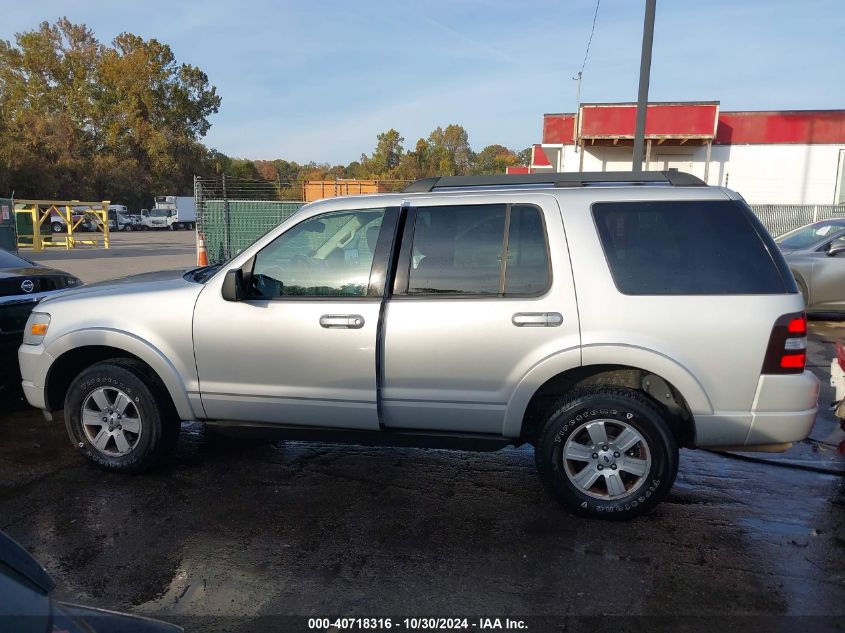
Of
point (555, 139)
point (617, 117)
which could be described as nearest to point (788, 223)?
point (617, 117)

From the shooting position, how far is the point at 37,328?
4527 millimetres

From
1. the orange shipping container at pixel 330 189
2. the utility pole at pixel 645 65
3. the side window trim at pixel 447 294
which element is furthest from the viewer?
the orange shipping container at pixel 330 189

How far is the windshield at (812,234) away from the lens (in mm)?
10328

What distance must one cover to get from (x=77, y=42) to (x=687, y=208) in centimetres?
6686

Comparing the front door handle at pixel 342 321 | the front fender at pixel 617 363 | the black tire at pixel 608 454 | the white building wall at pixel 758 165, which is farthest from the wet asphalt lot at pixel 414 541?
the white building wall at pixel 758 165

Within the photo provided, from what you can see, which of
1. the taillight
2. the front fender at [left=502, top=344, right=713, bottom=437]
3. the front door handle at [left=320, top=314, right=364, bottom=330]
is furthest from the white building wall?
the front door handle at [left=320, top=314, right=364, bottom=330]

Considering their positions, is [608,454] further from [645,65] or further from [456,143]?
[456,143]

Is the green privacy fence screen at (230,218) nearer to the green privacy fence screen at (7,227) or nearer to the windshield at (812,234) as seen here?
the windshield at (812,234)

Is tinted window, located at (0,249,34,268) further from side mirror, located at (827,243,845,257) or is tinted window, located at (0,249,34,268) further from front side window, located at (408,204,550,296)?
side mirror, located at (827,243,845,257)

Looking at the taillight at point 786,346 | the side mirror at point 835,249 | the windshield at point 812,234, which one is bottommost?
the taillight at point 786,346

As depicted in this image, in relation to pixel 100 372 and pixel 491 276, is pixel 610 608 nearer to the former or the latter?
pixel 491 276

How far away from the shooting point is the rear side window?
11.8 feet

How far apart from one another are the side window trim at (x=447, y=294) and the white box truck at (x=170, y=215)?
50.7 meters

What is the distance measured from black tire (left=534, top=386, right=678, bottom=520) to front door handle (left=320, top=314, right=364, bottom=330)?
125 cm
